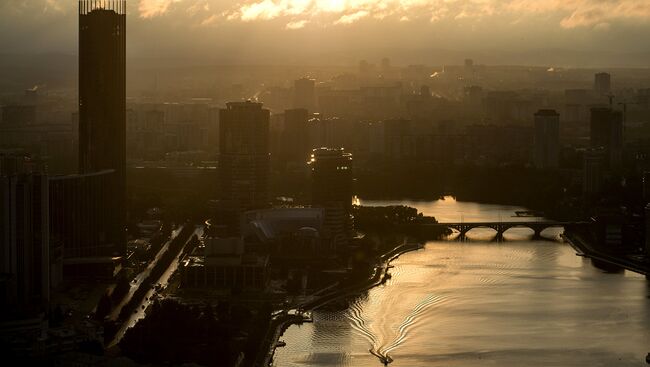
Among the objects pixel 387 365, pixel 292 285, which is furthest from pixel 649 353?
pixel 292 285

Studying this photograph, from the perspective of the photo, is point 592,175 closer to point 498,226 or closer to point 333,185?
point 498,226

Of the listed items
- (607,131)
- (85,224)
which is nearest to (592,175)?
(607,131)

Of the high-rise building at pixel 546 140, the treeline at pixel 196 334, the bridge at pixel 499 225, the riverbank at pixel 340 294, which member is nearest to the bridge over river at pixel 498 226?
the bridge at pixel 499 225

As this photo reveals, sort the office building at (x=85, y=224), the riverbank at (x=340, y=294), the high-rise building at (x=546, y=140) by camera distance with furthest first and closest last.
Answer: the high-rise building at (x=546, y=140)
the office building at (x=85, y=224)
the riverbank at (x=340, y=294)

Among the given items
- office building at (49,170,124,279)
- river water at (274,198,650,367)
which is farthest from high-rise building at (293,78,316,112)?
office building at (49,170,124,279)

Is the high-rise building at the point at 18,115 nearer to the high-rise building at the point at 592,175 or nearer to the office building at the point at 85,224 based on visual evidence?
the office building at the point at 85,224

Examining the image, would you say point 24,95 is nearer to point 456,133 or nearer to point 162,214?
point 162,214
